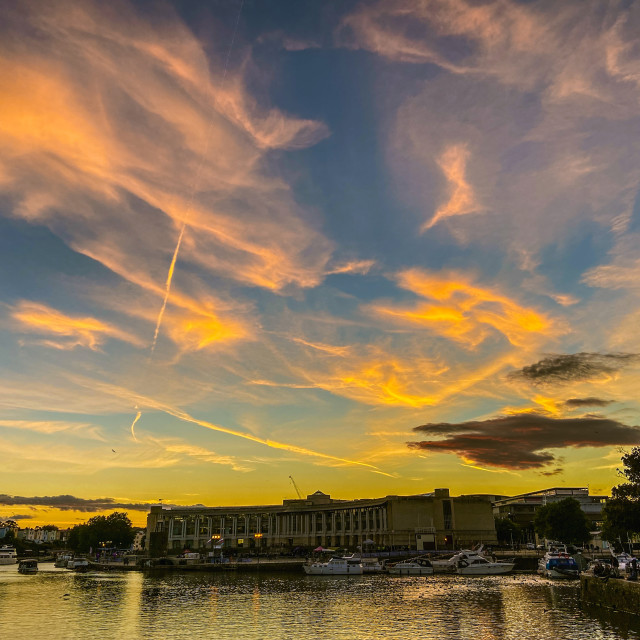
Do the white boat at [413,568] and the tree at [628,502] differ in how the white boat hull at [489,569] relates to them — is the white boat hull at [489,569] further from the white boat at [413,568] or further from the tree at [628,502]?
the tree at [628,502]

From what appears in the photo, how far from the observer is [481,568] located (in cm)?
12194

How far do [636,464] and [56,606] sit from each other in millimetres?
80557

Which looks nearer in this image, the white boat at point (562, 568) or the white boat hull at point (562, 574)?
the white boat hull at point (562, 574)

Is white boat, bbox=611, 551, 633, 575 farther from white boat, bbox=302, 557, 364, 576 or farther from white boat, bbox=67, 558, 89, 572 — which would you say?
white boat, bbox=67, 558, 89, 572

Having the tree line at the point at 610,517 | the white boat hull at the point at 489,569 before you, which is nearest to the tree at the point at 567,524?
the tree line at the point at 610,517

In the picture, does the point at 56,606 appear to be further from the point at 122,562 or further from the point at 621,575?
the point at 122,562

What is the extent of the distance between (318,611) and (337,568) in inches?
2430

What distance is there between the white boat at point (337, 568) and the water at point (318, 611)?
55.0 feet

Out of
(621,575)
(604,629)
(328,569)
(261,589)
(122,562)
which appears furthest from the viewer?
(122,562)

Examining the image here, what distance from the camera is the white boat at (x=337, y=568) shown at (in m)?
129

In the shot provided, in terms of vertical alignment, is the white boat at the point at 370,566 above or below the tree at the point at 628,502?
below

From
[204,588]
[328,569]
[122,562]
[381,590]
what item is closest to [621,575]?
[381,590]

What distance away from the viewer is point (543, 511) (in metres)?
168

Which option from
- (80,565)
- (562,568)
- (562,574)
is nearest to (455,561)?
(562,568)
